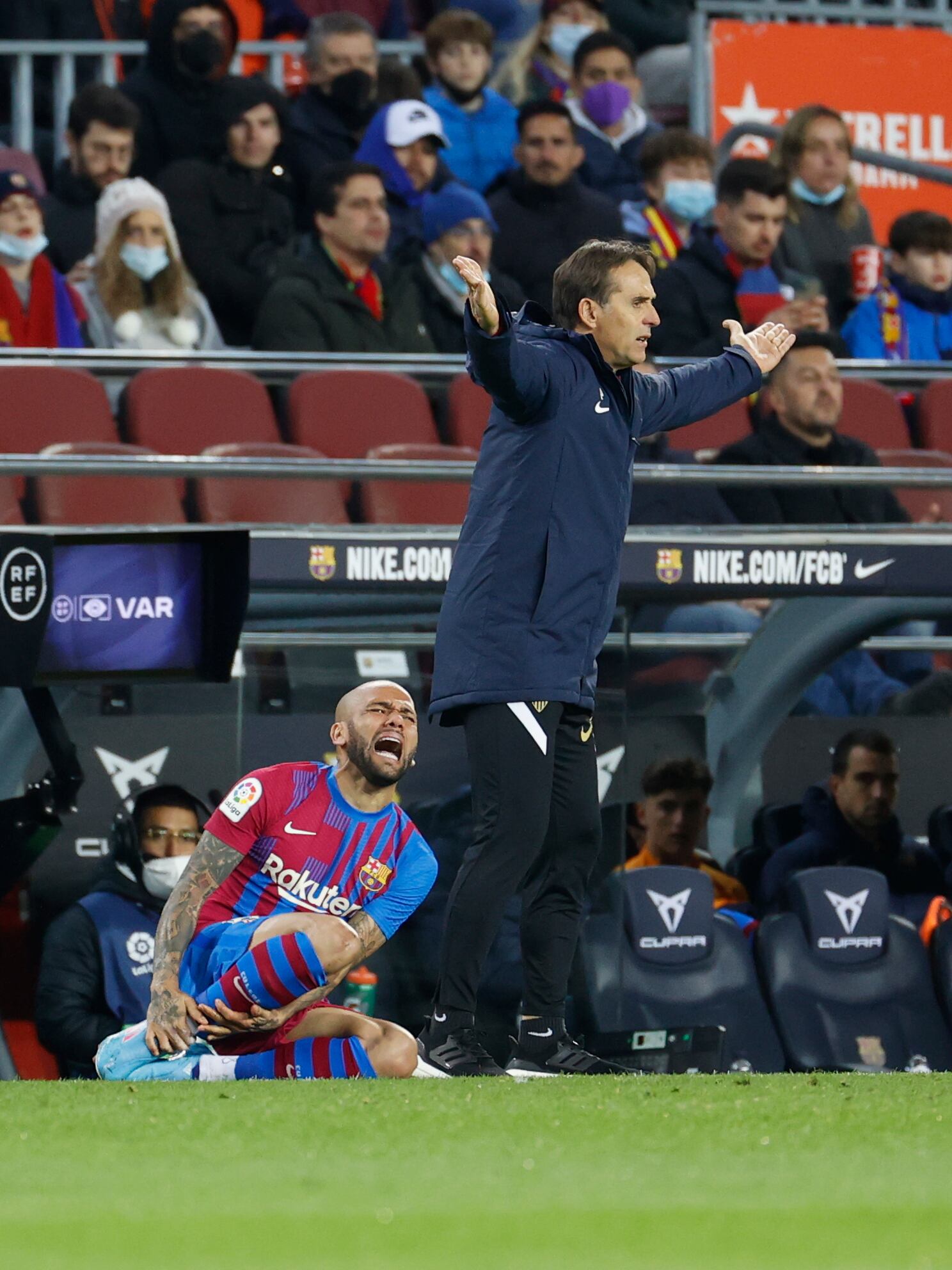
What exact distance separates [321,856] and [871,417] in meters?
4.40

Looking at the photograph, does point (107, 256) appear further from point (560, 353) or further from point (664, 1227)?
point (664, 1227)

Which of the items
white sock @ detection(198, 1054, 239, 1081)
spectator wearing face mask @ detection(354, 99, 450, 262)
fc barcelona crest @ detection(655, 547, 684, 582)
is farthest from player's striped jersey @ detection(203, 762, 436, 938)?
spectator wearing face mask @ detection(354, 99, 450, 262)

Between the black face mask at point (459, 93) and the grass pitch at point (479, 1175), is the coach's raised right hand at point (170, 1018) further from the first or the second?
the black face mask at point (459, 93)

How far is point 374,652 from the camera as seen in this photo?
24.5 feet

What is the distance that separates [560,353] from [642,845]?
3.36 metres

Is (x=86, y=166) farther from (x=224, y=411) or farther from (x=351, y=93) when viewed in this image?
(x=224, y=411)

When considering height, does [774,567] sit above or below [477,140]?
below

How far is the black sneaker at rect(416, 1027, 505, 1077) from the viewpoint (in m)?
5.01

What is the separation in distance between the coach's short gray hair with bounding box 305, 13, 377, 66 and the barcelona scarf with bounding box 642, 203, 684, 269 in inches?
59.0

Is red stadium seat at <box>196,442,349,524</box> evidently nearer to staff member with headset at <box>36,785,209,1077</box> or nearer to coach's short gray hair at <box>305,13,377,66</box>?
staff member with headset at <box>36,785,209,1077</box>

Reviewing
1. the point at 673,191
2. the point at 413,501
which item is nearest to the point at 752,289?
the point at 673,191

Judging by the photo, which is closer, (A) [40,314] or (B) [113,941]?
(B) [113,941]

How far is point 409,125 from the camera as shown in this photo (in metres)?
9.55

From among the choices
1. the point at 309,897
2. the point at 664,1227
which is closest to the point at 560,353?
the point at 309,897
